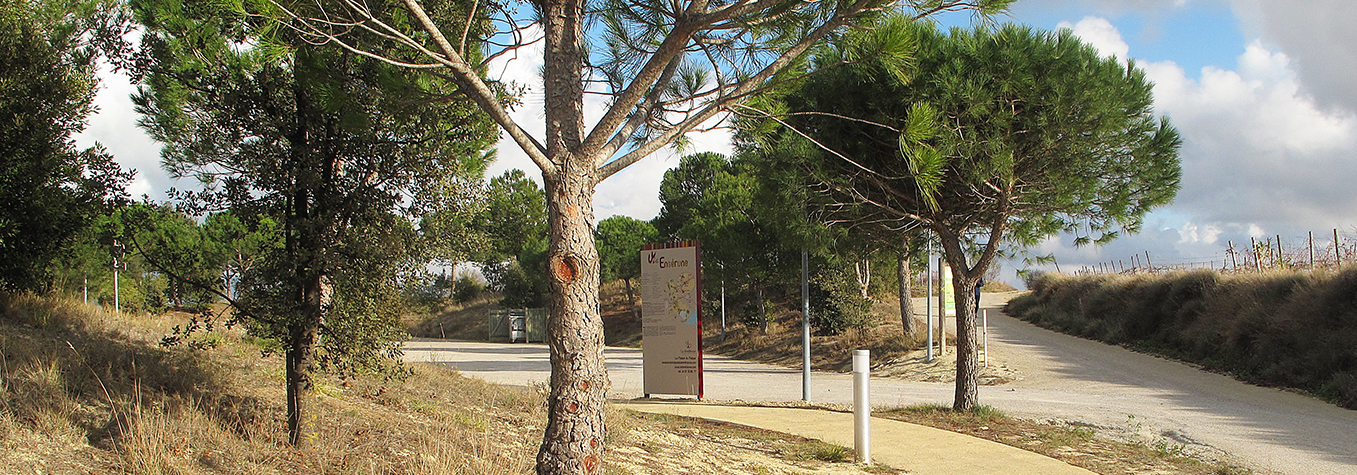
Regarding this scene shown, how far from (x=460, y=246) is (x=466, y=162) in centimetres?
74

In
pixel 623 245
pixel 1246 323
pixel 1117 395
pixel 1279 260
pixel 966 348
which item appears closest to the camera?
pixel 966 348

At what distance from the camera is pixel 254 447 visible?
5480 millimetres

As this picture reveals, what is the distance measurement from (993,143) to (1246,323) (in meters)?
14.6

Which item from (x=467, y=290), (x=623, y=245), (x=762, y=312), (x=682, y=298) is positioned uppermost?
(x=623, y=245)

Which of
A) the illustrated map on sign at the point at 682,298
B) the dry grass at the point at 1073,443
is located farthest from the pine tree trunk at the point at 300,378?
the illustrated map on sign at the point at 682,298

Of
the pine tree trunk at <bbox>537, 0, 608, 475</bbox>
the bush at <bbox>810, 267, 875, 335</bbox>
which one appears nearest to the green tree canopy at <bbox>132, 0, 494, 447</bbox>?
the pine tree trunk at <bbox>537, 0, 608, 475</bbox>

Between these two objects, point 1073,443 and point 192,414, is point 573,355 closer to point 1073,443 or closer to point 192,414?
point 192,414

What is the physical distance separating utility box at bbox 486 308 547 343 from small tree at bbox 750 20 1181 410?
3123 cm

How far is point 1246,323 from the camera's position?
19.6 meters

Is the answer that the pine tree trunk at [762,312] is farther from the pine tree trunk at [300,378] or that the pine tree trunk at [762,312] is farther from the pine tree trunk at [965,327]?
the pine tree trunk at [300,378]

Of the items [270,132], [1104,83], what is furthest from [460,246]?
[1104,83]

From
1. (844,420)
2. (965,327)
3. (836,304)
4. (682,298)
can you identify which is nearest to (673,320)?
(682,298)

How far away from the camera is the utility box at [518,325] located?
40938mm

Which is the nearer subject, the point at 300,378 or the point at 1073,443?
the point at 300,378
